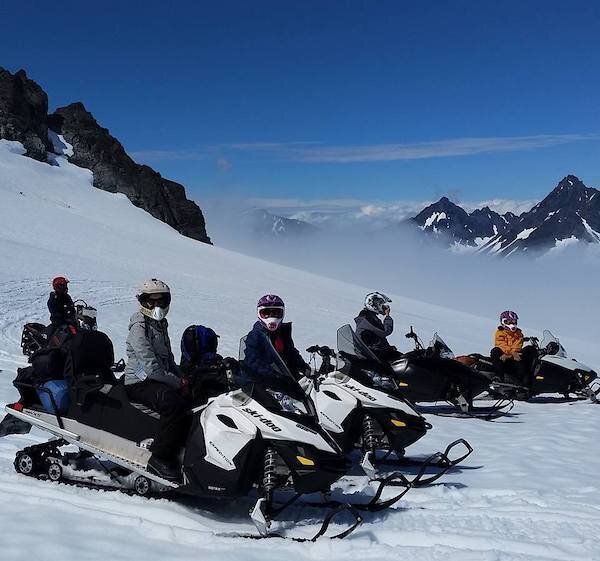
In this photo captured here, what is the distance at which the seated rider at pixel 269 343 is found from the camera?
17.3 feet

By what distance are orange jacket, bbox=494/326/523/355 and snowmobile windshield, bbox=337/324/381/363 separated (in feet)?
15.3

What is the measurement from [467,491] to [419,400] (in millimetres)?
3367

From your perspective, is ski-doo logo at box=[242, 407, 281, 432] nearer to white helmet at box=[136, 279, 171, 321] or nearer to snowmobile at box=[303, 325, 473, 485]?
white helmet at box=[136, 279, 171, 321]

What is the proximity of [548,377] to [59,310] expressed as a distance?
332 inches

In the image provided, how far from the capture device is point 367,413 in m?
6.74

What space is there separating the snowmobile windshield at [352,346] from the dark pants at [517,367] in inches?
184

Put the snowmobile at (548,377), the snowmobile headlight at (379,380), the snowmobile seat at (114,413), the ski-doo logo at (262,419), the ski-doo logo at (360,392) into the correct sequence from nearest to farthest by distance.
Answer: the ski-doo logo at (262,419)
the snowmobile seat at (114,413)
the ski-doo logo at (360,392)
the snowmobile headlight at (379,380)
the snowmobile at (548,377)

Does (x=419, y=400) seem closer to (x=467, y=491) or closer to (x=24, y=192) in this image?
(x=467, y=491)

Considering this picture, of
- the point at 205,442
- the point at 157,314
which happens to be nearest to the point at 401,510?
the point at 205,442

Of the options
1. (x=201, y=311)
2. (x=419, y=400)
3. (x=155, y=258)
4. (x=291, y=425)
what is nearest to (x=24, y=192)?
(x=155, y=258)

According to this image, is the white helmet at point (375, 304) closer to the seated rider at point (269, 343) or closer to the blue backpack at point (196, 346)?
the blue backpack at point (196, 346)

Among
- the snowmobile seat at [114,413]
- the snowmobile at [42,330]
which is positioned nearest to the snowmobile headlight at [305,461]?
the snowmobile seat at [114,413]

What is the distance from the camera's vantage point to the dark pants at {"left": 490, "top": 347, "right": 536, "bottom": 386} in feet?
36.5

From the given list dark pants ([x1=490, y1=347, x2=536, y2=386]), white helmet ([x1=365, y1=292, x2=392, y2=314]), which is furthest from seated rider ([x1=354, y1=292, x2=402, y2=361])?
dark pants ([x1=490, y1=347, x2=536, y2=386])
